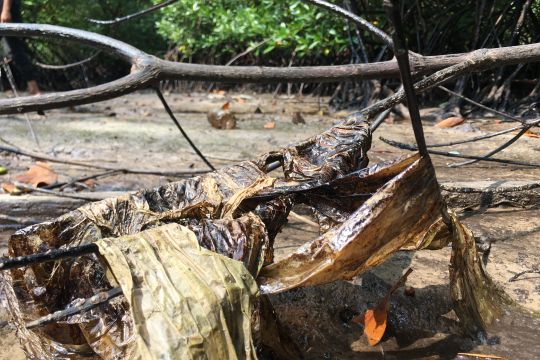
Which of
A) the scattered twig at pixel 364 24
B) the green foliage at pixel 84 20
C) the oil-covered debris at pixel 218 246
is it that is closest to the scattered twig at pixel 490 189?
the oil-covered debris at pixel 218 246

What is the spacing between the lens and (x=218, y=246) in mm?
1485

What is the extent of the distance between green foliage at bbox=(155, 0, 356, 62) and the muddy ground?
235 cm

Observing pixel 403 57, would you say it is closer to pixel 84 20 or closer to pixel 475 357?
pixel 475 357

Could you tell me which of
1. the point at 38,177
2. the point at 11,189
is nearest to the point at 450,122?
the point at 38,177

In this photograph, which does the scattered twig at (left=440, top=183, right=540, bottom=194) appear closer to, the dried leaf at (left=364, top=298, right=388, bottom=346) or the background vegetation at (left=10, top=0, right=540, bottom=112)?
the dried leaf at (left=364, top=298, right=388, bottom=346)

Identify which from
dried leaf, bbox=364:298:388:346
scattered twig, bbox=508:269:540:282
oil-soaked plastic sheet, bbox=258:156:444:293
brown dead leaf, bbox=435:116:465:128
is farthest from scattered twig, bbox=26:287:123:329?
brown dead leaf, bbox=435:116:465:128

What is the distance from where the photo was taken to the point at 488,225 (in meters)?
2.78

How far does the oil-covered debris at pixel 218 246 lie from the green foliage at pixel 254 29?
243 inches

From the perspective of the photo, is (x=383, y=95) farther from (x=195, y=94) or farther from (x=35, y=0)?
(x=35, y=0)

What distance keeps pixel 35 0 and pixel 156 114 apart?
18.7 feet

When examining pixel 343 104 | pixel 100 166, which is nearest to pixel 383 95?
pixel 343 104

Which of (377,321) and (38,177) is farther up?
(38,177)

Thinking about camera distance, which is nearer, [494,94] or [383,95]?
[494,94]

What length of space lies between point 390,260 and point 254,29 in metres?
7.04
